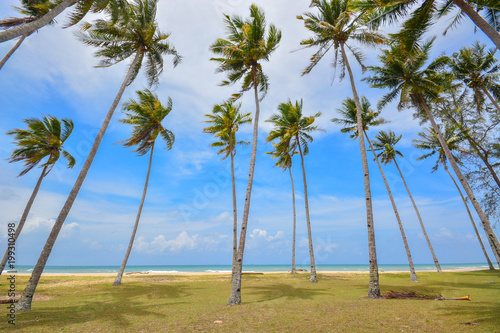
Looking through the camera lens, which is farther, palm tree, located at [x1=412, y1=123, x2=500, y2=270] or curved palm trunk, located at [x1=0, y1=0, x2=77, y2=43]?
palm tree, located at [x1=412, y1=123, x2=500, y2=270]

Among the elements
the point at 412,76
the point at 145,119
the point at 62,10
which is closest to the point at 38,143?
the point at 145,119

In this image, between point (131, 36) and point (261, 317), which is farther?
point (131, 36)

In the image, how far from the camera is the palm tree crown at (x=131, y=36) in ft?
43.3

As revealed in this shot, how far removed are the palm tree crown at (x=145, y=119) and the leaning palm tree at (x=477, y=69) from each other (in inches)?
935

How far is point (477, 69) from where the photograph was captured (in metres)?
18.2

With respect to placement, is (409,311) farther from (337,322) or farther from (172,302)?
(172,302)

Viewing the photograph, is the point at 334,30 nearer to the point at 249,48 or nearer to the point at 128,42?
the point at 249,48

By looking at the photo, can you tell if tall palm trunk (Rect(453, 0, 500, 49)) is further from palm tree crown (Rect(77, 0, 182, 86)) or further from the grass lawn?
palm tree crown (Rect(77, 0, 182, 86))

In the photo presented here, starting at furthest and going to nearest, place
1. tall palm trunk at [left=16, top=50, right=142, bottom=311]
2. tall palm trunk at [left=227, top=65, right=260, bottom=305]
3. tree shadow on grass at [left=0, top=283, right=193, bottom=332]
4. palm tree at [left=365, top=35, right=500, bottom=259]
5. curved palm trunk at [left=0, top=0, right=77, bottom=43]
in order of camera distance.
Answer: palm tree at [left=365, top=35, right=500, bottom=259], tall palm trunk at [left=227, top=65, right=260, bottom=305], tall palm trunk at [left=16, top=50, right=142, bottom=311], tree shadow on grass at [left=0, top=283, right=193, bottom=332], curved palm trunk at [left=0, top=0, right=77, bottom=43]

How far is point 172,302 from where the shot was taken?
10742 millimetres

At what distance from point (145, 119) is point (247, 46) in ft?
37.3

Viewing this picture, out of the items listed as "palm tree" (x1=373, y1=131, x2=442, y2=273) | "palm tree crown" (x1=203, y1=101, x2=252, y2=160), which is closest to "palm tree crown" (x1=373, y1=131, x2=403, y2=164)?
"palm tree" (x1=373, y1=131, x2=442, y2=273)

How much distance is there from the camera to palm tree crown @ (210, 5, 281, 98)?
544 inches

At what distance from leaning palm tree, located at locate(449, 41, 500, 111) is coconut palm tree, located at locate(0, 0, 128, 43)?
909 inches
